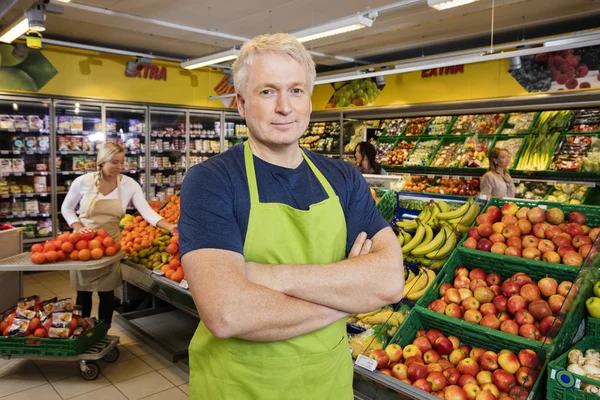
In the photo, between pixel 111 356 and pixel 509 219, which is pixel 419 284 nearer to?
pixel 509 219

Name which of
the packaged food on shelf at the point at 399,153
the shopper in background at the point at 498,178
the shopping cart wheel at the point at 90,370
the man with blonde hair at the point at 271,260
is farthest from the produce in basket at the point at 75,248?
the packaged food on shelf at the point at 399,153

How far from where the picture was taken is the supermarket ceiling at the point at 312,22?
589cm

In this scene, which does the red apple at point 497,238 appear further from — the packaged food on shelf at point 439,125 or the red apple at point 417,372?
the packaged food on shelf at point 439,125

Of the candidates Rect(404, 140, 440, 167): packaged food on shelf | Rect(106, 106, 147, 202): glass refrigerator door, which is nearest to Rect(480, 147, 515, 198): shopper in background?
Rect(404, 140, 440, 167): packaged food on shelf

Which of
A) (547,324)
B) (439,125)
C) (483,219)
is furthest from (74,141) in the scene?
(547,324)

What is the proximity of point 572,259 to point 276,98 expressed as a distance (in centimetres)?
197

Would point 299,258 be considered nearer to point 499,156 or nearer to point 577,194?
point 499,156

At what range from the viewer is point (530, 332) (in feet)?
7.39

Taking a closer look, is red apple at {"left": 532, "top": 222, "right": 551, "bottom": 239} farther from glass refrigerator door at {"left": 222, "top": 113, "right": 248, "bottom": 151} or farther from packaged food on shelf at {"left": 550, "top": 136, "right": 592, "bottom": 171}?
glass refrigerator door at {"left": 222, "top": 113, "right": 248, "bottom": 151}

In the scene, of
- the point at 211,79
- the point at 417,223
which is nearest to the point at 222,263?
the point at 417,223

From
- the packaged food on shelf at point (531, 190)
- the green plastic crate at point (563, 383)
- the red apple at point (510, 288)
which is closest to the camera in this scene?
the green plastic crate at point (563, 383)

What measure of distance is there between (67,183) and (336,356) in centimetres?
731

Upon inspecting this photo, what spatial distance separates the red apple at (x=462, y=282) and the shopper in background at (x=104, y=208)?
2397 mm

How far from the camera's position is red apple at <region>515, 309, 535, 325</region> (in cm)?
231
